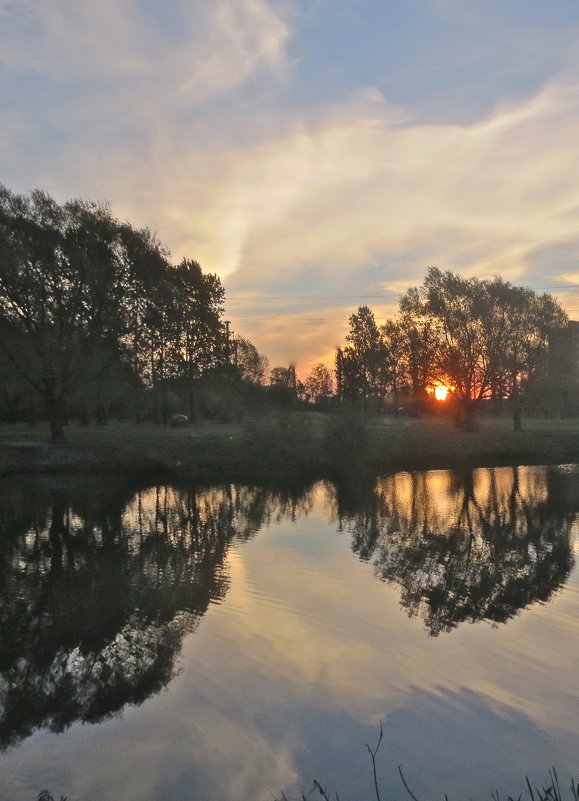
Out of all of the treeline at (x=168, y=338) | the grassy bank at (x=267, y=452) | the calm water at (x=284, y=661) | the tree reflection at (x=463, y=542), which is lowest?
the calm water at (x=284, y=661)

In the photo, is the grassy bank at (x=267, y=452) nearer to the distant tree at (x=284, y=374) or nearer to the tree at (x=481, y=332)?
the tree at (x=481, y=332)

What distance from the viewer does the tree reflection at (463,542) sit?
44.5 feet

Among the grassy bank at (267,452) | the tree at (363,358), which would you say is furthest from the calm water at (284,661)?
the tree at (363,358)

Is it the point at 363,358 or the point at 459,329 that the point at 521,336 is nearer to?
the point at 459,329

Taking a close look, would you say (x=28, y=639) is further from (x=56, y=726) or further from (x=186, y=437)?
(x=186, y=437)

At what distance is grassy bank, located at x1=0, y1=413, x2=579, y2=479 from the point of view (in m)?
39.4

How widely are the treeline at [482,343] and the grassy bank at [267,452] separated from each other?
8.66 metres

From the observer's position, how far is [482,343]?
177 feet

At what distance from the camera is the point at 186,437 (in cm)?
4522

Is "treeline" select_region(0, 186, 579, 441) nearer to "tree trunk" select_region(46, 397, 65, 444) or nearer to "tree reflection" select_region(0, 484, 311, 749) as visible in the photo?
"tree trunk" select_region(46, 397, 65, 444)

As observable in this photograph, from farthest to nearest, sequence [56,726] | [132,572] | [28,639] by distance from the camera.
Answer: [132,572] < [28,639] < [56,726]

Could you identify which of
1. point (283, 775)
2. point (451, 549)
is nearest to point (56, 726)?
point (283, 775)

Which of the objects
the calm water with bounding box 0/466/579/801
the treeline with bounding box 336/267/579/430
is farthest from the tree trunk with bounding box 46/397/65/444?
the treeline with bounding box 336/267/579/430

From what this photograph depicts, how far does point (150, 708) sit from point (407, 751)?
11.5 ft
